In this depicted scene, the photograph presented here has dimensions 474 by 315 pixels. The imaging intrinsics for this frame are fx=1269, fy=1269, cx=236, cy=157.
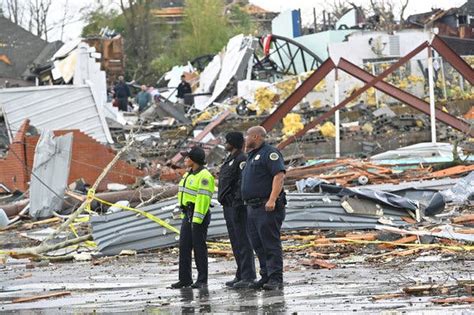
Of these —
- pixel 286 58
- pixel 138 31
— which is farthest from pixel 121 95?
pixel 138 31

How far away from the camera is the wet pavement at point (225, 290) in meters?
10.8

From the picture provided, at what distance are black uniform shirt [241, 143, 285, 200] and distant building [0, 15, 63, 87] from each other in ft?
132

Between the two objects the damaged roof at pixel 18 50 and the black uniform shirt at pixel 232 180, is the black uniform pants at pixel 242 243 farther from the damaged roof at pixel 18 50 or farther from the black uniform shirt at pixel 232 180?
the damaged roof at pixel 18 50

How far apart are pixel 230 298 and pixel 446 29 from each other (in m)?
48.0

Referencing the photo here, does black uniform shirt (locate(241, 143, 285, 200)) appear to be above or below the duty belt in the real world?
above

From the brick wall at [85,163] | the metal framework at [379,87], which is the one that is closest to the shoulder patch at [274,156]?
the brick wall at [85,163]

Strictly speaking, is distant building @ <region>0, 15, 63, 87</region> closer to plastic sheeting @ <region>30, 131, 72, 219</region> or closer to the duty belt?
plastic sheeting @ <region>30, 131, 72, 219</region>

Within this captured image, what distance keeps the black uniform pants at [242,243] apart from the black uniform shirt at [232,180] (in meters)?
0.10

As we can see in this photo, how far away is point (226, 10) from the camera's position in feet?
302

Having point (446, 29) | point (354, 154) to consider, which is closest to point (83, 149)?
point (354, 154)

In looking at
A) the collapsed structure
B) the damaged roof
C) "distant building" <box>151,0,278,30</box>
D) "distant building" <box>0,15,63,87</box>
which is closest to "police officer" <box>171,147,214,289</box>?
the collapsed structure

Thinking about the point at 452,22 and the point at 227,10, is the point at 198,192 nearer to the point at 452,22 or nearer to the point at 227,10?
the point at 452,22

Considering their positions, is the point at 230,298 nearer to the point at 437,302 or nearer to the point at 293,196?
the point at 437,302

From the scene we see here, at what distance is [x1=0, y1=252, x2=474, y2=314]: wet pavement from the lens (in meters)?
10.8
